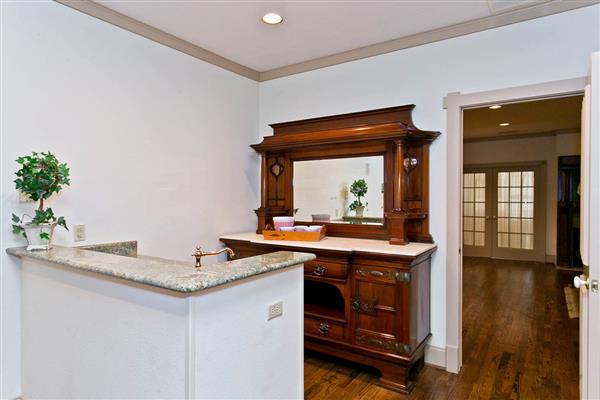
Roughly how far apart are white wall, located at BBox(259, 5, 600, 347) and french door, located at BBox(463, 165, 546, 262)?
5.70 m

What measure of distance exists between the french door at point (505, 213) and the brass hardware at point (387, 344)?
20.6 ft

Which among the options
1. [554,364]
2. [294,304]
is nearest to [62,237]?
[294,304]

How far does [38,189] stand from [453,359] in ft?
9.99

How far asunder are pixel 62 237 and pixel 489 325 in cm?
390

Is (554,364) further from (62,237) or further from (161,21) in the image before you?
(161,21)

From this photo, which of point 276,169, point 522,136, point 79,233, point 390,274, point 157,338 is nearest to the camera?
point 157,338

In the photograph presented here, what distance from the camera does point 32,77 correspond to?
219 cm

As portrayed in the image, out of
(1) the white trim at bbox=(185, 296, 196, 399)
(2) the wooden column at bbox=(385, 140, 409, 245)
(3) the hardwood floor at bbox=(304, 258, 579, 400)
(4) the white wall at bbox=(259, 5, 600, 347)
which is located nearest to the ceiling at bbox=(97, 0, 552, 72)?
(4) the white wall at bbox=(259, 5, 600, 347)

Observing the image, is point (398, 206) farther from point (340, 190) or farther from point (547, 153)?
point (547, 153)

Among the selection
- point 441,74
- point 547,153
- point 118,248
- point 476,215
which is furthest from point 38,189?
point 547,153

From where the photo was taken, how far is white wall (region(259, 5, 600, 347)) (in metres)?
2.43

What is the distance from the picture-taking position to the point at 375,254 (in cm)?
255

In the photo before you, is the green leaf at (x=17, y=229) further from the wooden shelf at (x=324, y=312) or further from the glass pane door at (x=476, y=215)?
the glass pane door at (x=476, y=215)

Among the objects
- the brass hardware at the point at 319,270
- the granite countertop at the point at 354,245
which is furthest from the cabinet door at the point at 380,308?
the brass hardware at the point at 319,270
